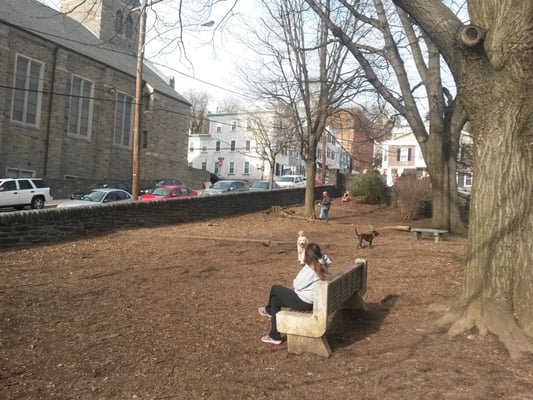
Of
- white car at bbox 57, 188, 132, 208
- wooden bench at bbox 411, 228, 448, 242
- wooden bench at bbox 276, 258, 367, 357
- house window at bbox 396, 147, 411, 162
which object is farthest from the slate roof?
house window at bbox 396, 147, 411, 162

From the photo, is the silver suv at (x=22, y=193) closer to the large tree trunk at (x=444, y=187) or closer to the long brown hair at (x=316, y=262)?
the large tree trunk at (x=444, y=187)

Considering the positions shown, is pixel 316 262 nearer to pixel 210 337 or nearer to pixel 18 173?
pixel 210 337

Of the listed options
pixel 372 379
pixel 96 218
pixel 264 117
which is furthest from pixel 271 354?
pixel 264 117

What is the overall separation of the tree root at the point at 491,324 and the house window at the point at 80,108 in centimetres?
3279

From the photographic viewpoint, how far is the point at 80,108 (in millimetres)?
34125

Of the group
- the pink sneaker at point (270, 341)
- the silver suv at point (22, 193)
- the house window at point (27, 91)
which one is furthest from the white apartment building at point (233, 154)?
the pink sneaker at point (270, 341)

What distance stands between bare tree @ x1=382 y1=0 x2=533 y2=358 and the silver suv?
22.2 metres

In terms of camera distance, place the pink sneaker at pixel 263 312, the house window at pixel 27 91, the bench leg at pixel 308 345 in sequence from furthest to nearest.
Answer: the house window at pixel 27 91
the pink sneaker at pixel 263 312
the bench leg at pixel 308 345

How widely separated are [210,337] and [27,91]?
→ 30.2 m

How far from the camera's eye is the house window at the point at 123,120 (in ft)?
124

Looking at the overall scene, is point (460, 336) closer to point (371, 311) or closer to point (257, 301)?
point (371, 311)

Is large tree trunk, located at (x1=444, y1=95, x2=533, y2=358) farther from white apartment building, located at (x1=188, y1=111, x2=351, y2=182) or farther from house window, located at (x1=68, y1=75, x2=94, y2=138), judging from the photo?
white apartment building, located at (x1=188, y1=111, x2=351, y2=182)

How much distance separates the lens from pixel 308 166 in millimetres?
18891

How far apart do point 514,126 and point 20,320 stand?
20.0 ft
